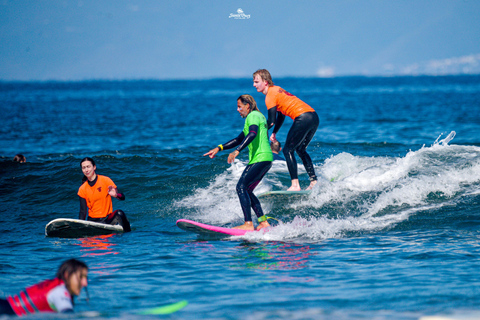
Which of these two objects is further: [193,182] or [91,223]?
[193,182]

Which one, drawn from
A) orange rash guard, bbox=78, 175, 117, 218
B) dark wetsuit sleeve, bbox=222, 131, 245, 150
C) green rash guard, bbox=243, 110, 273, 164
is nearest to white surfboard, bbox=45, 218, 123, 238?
orange rash guard, bbox=78, 175, 117, 218

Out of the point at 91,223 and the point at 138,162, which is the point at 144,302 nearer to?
the point at 91,223

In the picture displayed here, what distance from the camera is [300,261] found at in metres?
7.13

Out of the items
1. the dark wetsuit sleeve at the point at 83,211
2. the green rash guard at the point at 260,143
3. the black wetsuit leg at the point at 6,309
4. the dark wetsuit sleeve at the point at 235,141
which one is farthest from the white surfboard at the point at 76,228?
the black wetsuit leg at the point at 6,309

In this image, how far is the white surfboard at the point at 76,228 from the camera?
8773 millimetres

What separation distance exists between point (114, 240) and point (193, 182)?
4.72 m

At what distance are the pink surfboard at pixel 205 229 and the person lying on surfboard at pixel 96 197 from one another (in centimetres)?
117

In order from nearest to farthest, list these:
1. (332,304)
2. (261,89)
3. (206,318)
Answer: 1. (206,318)
2. (332,304)
3. (261,89)

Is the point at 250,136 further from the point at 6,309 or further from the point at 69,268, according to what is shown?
the point at 6,309

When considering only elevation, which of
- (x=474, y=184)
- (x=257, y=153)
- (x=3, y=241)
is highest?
(x=257, y=153)

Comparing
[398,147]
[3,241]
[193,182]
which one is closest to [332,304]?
[3,241]

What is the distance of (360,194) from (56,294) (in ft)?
25.8

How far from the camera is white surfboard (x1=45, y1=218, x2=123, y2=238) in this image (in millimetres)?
8773

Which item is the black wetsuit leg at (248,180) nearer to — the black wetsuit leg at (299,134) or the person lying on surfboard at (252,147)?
the person lying on surfboard at (252,147)
